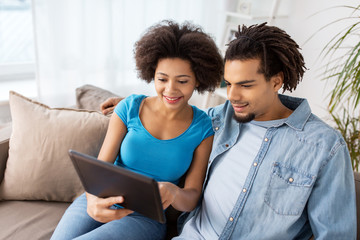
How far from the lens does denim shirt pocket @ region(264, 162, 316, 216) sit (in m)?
1.14

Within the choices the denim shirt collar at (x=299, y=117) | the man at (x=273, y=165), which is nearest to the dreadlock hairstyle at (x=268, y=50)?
the man at (x=273, y=165)

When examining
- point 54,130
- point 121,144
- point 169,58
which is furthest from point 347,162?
point 54,130

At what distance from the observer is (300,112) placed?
1.22 meters

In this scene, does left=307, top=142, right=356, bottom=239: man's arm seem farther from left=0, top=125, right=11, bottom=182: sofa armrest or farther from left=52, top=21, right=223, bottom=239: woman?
left=0, top=125, right=11, bottom=182: sofa armrest

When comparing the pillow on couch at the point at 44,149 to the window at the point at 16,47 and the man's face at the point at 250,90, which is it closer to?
the man's face at the point at 250,90

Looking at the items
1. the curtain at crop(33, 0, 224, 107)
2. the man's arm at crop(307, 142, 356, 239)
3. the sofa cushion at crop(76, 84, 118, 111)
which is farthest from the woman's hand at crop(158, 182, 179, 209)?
the curtain at crop(33, 0, 224, 107)

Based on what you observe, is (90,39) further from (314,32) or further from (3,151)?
(314,32)

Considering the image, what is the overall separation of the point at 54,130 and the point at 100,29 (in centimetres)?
112

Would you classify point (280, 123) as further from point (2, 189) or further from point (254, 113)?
point (2, 189)

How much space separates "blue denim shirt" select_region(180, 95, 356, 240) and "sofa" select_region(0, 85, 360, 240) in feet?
1.33

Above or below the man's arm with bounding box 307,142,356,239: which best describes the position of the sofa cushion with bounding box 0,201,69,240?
below

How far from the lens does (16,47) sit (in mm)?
2436

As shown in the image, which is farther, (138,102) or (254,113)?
(138,102)

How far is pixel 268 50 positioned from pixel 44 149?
96 cm
